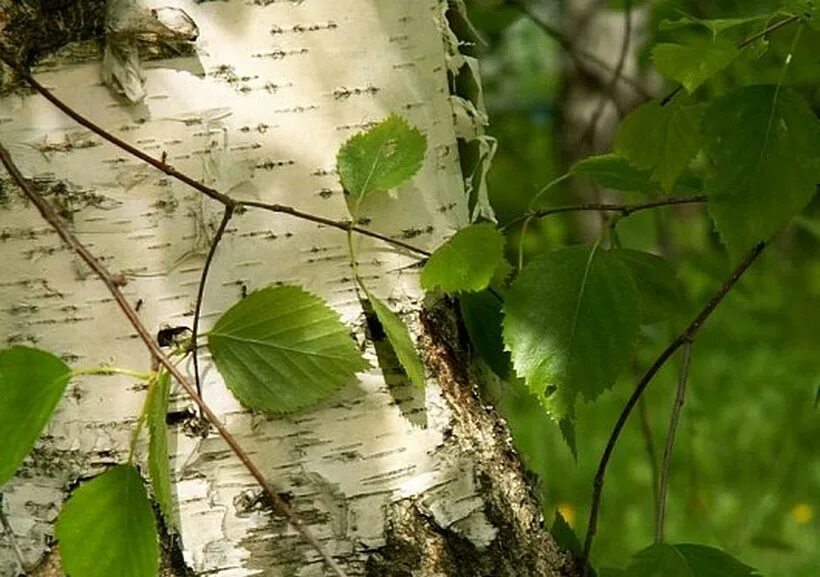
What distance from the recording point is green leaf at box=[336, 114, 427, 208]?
2.53 ft

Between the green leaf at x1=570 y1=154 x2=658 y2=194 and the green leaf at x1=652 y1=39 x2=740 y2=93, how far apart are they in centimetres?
14

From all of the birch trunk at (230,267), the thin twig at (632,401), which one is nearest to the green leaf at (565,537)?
the thin twig at (632,401)

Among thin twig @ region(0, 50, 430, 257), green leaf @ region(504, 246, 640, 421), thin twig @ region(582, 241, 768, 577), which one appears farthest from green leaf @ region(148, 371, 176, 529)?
thin twig @ region(582, 241, 768, 577)

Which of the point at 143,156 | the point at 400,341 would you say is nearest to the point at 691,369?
the point at 400,341

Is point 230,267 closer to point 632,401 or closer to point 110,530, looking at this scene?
point 110,530

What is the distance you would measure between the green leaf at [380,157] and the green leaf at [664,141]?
218 millimetres

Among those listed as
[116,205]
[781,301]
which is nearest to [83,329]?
[116,205]

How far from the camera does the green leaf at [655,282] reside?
93cm

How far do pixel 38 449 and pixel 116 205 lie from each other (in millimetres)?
179

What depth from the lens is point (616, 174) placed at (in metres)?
0.92

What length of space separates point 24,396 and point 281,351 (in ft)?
0.52

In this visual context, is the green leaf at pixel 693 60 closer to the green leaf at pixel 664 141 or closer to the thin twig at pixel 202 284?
the green leaf at pixel 664 141

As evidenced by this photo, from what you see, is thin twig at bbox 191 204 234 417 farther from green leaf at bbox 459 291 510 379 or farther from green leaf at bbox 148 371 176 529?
green leaf at bbox 459 291 510 379

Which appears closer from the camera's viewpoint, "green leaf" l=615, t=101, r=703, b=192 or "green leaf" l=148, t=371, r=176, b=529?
"green leaf" l=148, t=371, r=176, b=529
